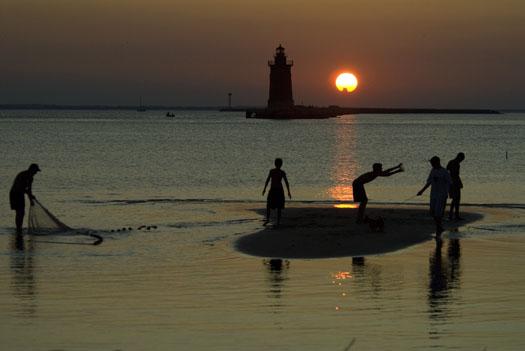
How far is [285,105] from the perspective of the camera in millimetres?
164750

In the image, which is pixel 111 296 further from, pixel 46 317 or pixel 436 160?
pixel 436 160

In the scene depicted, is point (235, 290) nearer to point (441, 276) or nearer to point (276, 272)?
point (276, 272)

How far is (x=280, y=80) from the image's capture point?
486ft

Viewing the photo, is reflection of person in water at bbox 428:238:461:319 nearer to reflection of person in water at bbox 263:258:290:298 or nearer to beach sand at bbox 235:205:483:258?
beach sand at bbox 235:205:483:258

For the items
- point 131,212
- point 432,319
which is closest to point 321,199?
point 131,212

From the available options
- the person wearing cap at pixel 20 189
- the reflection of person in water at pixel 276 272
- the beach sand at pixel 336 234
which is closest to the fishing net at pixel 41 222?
the person wearing cap at pixel 20 189

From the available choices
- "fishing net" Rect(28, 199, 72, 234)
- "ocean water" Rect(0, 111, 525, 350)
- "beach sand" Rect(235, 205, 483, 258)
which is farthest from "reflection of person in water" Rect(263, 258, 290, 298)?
"fishing net" Rect(28, 199, 72, 234)

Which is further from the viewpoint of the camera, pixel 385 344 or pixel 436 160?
pixel 436 160

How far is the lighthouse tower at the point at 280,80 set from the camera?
14330 cm

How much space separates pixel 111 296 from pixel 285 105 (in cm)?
15150

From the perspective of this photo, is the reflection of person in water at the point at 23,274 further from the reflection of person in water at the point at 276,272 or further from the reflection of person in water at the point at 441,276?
the reflection of person in water at the point at 441,276

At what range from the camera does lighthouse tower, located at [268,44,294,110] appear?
143300mm

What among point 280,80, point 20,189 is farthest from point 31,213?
point 280,80

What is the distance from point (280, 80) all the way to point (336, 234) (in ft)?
422
